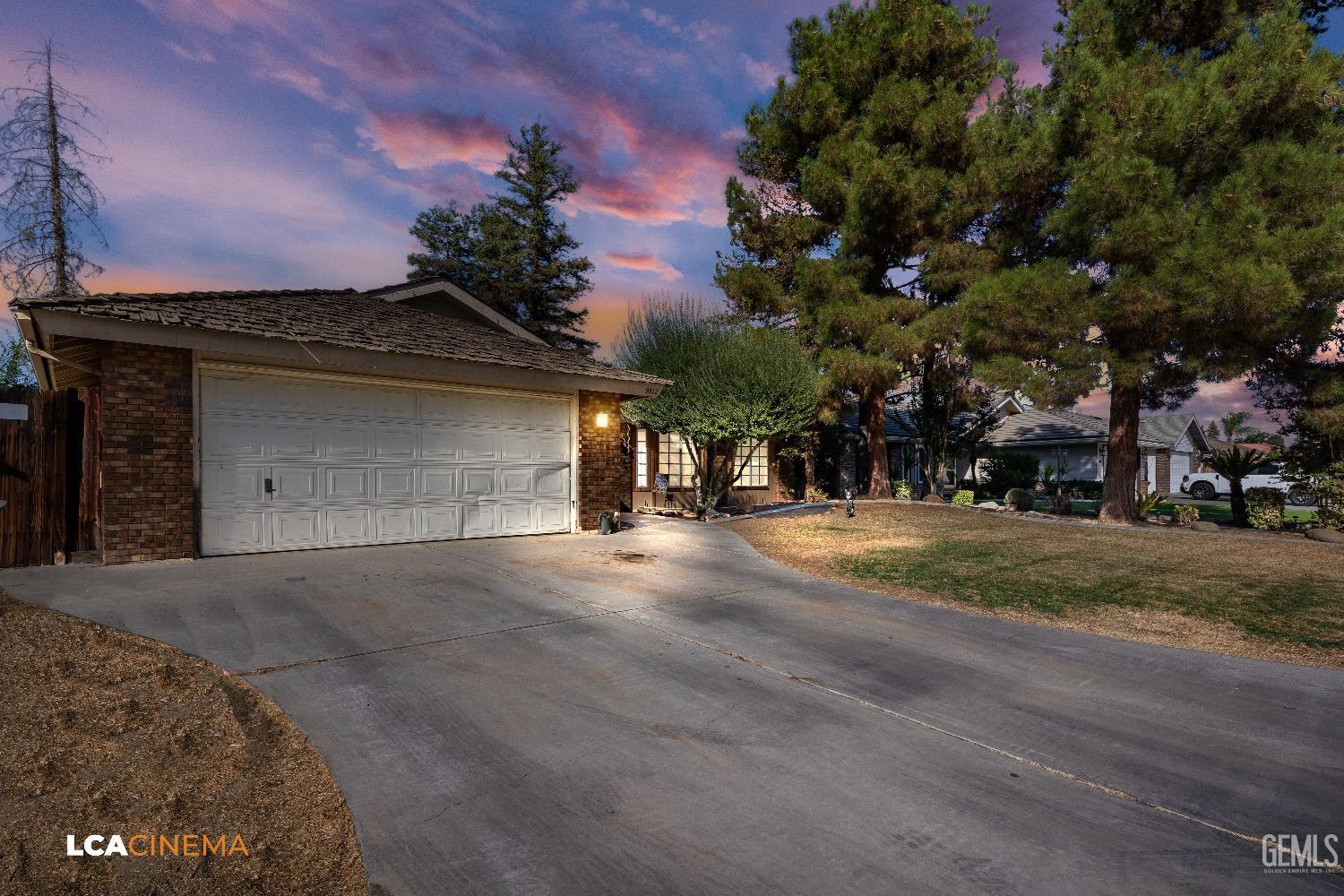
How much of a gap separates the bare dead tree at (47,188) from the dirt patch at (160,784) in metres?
17.8

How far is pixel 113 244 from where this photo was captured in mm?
15609

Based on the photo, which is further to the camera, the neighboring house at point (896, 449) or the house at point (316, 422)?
the neighboring house at point (896, 449)

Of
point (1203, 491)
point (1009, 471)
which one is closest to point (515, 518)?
point (1009, 471)

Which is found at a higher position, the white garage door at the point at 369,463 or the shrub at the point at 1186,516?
the white garage door at the point at 369,463

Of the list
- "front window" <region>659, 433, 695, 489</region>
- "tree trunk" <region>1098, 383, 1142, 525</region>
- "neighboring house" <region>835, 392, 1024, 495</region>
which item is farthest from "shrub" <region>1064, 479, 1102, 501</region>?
"front window" <region>659, 433, 695, 489</region>

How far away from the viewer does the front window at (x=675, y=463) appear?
16.8 m

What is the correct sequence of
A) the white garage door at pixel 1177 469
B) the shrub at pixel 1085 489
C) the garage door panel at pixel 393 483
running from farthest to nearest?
the white garage door at pixel 1177 469 → the shrub at pixel 1085 489 → the garage door panel at pixel 393 483

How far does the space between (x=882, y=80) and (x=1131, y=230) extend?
26.9ft

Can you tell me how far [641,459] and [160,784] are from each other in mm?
14383

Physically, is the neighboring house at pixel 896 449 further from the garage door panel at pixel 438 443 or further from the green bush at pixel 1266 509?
the garage door panel at pixel 438 443

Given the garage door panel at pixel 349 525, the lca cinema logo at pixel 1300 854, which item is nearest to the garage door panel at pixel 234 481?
the garage door panel at pixel 349 525

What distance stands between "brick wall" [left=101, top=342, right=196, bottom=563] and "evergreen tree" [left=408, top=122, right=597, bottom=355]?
2148 centimetres

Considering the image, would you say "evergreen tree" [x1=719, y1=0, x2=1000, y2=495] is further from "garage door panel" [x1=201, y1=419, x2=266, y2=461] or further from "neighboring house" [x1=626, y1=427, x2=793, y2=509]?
"garage door panel" [x1=201, y1=419, x2=266, y2=461]

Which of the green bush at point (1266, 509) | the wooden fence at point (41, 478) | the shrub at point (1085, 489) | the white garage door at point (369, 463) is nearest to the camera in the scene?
the wooden fence at point (41, 478)
